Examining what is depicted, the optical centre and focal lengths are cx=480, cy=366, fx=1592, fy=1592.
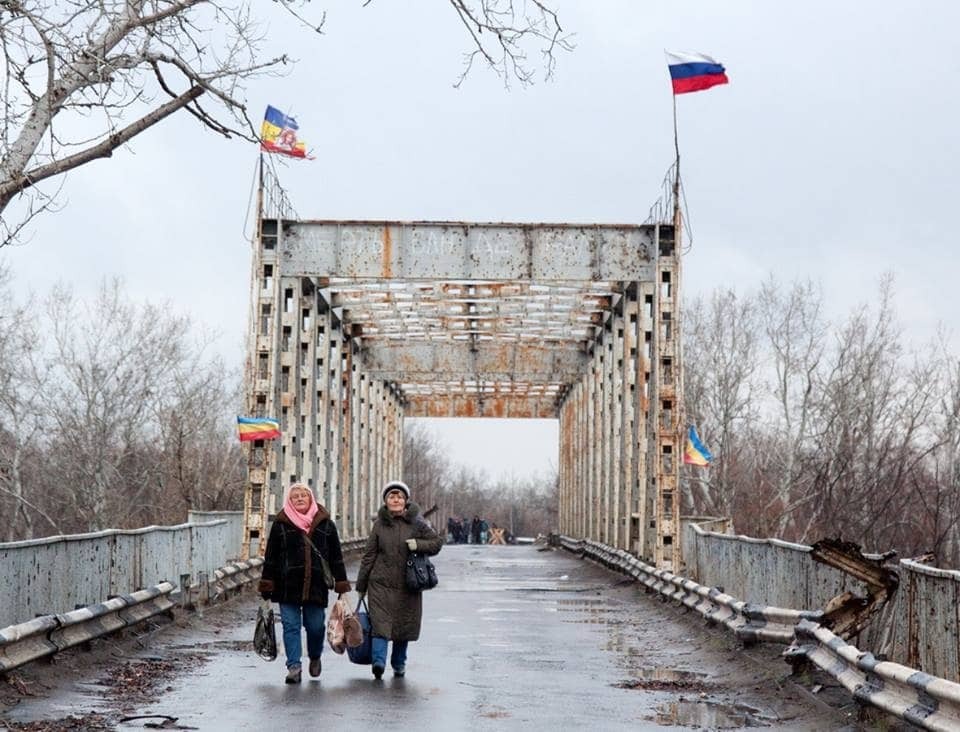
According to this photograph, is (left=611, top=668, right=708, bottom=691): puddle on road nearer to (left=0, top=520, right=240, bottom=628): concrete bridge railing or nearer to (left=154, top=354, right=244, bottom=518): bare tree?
(left=0, top=520, right=240, bottom=628): concrete bridge railing

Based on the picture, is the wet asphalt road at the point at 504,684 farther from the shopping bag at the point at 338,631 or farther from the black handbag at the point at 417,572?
the black handbag at the point at 417,572

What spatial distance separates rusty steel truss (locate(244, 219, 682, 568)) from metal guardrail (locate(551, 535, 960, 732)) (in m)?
9.02

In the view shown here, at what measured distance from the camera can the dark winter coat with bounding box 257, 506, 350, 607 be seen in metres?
12.4

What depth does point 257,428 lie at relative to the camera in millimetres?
27125

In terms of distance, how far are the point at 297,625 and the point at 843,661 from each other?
4.18 metres

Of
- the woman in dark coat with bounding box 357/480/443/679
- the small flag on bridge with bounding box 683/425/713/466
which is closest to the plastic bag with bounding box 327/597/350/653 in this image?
the woman in dark coat with bounding box 357/480/443/679

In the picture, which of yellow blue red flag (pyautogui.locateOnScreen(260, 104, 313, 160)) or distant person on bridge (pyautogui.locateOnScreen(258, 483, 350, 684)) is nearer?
distant person on bridge (pyautogui.locateOnScreen(258, 483, 350, 684))

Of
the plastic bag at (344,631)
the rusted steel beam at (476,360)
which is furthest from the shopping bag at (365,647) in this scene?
the rusted steel beam at (476,360)

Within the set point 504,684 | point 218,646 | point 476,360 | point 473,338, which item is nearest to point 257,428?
point 218,646

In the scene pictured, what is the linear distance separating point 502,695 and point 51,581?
4.18 meters

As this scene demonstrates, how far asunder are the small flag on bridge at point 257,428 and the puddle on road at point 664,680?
45.5ft

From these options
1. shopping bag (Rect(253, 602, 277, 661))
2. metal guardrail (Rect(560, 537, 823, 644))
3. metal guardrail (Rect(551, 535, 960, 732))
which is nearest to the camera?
metal guardrail (Rect(551, 535, 960, 732))

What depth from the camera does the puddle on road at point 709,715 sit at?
10.5 meters

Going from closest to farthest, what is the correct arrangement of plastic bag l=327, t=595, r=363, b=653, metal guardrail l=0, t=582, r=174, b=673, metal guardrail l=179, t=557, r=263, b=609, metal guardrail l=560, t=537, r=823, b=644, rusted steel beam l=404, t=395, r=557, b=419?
metal guardrail l=0, t=582, r=174, b=673 < plastic bag l=327, t=595, r=363, b=653 < metal guardrail l=560, t=537, r=823, b=644 < metal guardrail l=179, t=557, r=263, b=609 < rusted steel beam l=404, t=395, r=557, b=419
